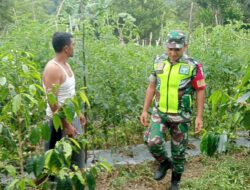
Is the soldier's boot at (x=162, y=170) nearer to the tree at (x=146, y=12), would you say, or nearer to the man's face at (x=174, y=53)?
the man's face at (x=174, y=53)

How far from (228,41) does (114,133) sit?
187cm

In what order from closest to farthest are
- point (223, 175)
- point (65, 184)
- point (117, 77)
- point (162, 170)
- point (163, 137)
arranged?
point (65, 184) < point (163, 137) < point (162, 170) < point (223, 175) < point (117, 77)

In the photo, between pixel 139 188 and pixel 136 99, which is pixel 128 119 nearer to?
pixel 136 99

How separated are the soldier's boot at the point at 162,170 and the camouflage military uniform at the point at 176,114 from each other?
3.3 inches

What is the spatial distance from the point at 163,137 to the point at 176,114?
0.26 metres

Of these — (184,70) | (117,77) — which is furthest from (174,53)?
(117,77)

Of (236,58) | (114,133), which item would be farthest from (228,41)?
(114,133)

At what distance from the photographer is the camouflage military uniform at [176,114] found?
3.98 metres

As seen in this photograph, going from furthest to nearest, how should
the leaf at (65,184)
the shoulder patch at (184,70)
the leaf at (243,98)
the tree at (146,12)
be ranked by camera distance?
the tree at (146,12), the shoulder patch at (184,70), the leaf at (65,184), the leaf at (243,98)

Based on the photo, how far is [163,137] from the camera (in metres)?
4.14

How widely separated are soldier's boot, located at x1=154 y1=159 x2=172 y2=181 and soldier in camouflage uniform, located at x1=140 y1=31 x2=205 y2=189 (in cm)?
10

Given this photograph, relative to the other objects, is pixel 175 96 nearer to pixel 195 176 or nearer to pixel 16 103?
pixel 195 176

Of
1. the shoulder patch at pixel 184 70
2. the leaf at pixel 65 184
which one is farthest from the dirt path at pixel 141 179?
the leaf at pixel 65 184

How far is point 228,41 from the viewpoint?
19.0 feet
